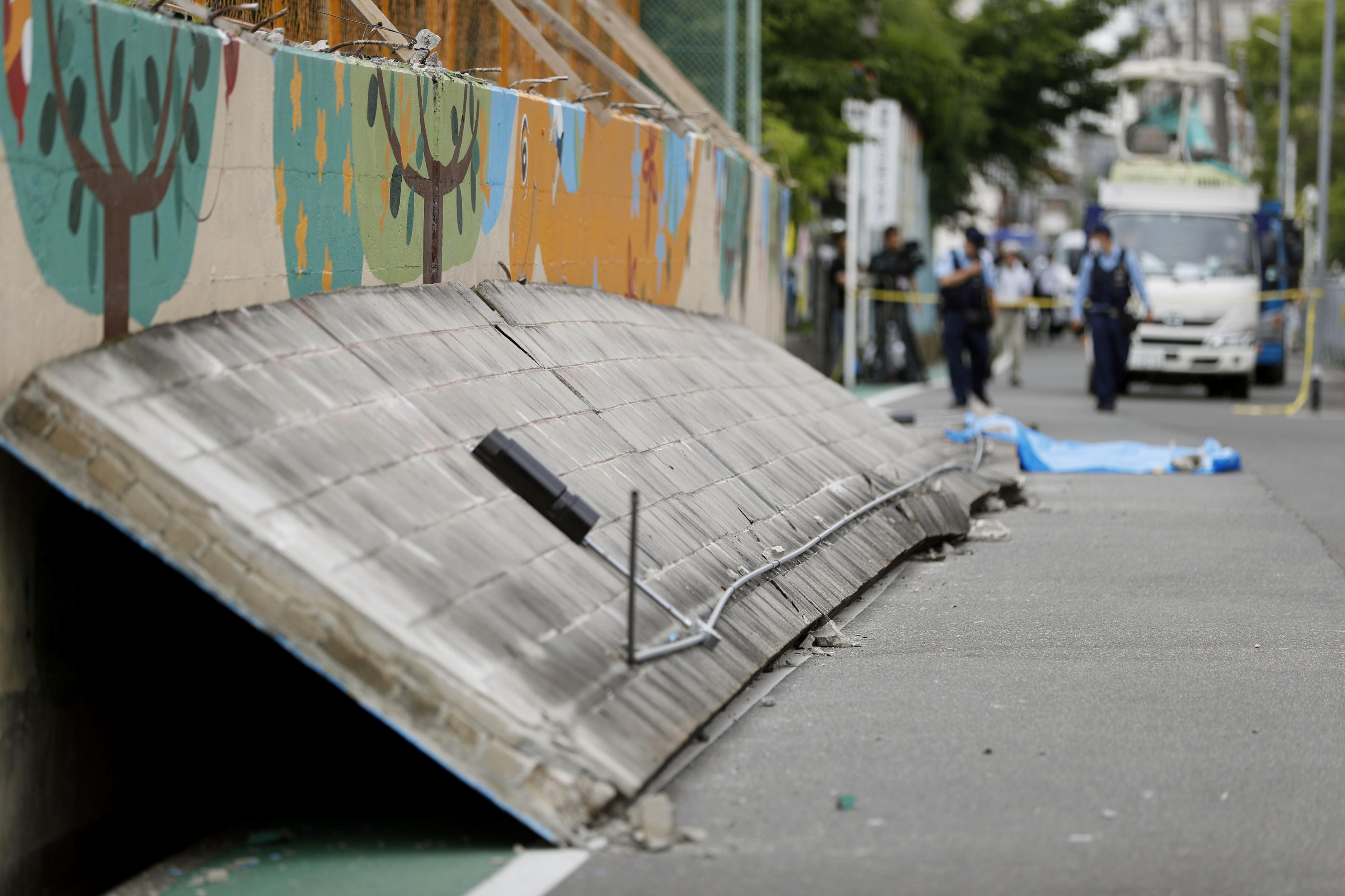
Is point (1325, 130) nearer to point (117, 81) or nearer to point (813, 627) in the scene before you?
point (813, 627)

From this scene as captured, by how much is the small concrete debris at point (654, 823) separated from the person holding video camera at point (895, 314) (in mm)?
21095

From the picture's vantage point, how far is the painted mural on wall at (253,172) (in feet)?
17.3

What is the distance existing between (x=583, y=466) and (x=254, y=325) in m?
1.60

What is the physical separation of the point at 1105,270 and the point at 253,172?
51.7ft

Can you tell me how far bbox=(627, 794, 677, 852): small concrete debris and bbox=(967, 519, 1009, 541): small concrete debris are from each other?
6.34 metres

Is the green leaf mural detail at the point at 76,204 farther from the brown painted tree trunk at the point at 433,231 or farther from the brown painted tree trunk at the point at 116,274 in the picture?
the brown painted tree trunk at the point at 433,231

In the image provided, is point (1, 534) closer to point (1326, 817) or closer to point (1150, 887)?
point (1150, 887)

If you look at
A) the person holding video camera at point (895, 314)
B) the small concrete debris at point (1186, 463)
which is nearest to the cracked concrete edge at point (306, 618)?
the small concrete debris at point (1186, 463)

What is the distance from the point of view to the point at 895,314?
26.0 metres

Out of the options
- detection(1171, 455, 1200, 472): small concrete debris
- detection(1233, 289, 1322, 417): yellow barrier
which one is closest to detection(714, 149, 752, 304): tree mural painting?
detection(1171, 455, 1200, 472): small concrete debris

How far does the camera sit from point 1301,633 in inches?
322

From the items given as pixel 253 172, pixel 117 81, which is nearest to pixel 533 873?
pixel 117 81

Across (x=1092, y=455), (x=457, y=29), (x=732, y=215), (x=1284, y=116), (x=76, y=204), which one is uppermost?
(x=1284, y=116)

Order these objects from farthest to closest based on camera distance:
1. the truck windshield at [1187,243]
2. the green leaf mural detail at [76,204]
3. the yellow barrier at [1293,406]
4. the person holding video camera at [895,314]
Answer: the person holding video camera at [895,314]
the truck windshield at [1187,243]
the yellow barrier at [1293,406]
the green leaf mural detail at [76,204]
